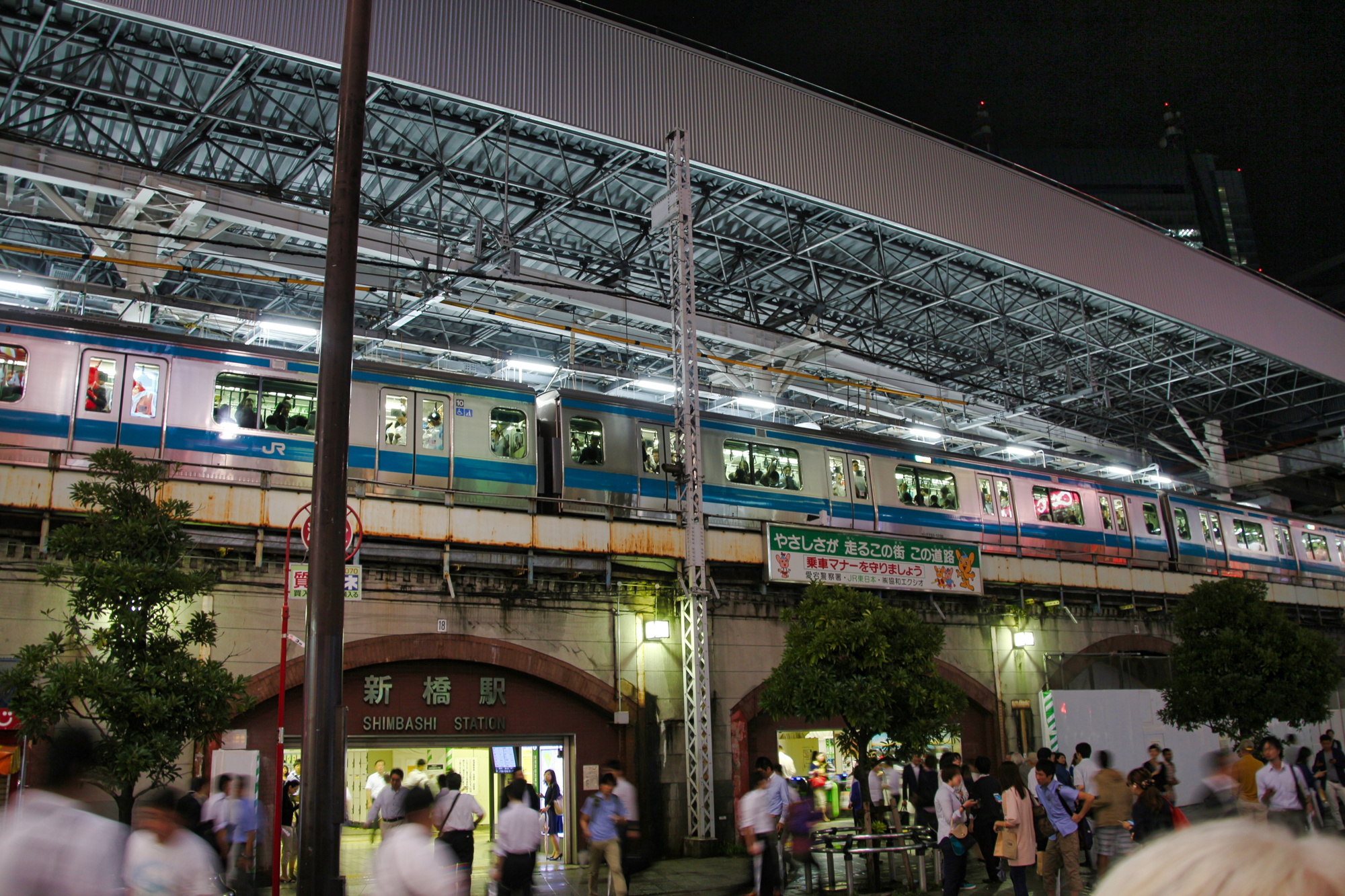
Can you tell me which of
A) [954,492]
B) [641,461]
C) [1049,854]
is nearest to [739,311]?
[954,492]

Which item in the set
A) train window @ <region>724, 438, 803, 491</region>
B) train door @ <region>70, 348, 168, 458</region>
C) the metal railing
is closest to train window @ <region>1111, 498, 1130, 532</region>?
train window @ <region>724, 438, 803, 491</region>

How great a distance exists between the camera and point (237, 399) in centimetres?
1656

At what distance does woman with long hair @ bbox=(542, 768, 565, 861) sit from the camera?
1686cm

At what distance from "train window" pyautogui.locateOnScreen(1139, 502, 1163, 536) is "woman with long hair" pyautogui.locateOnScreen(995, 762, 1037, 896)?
71.6 ft

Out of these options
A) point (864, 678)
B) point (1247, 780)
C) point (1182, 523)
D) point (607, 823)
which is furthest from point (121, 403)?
point (1182, 523)

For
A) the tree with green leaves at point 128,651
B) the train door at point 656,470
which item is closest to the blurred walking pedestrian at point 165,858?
the tree with green leaves at point 128,651

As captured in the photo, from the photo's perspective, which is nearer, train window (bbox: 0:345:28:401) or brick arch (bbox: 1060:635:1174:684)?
train window (bbox: 0:345:28:401)

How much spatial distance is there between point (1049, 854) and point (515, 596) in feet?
31.1

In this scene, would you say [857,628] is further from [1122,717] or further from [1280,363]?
[1280,363]

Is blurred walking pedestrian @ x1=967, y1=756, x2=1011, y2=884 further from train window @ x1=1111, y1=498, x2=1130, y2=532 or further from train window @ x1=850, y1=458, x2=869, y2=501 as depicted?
train window @ x1=1111, y1=498, x2=1130, y2=532

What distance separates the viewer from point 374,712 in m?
16.5

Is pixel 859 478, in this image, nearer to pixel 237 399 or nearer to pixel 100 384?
pixel 237 399

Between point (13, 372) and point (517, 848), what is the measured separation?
10599mm

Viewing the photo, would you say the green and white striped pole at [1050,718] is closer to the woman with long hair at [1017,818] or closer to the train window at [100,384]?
the woman with long hair at [1017,818]
